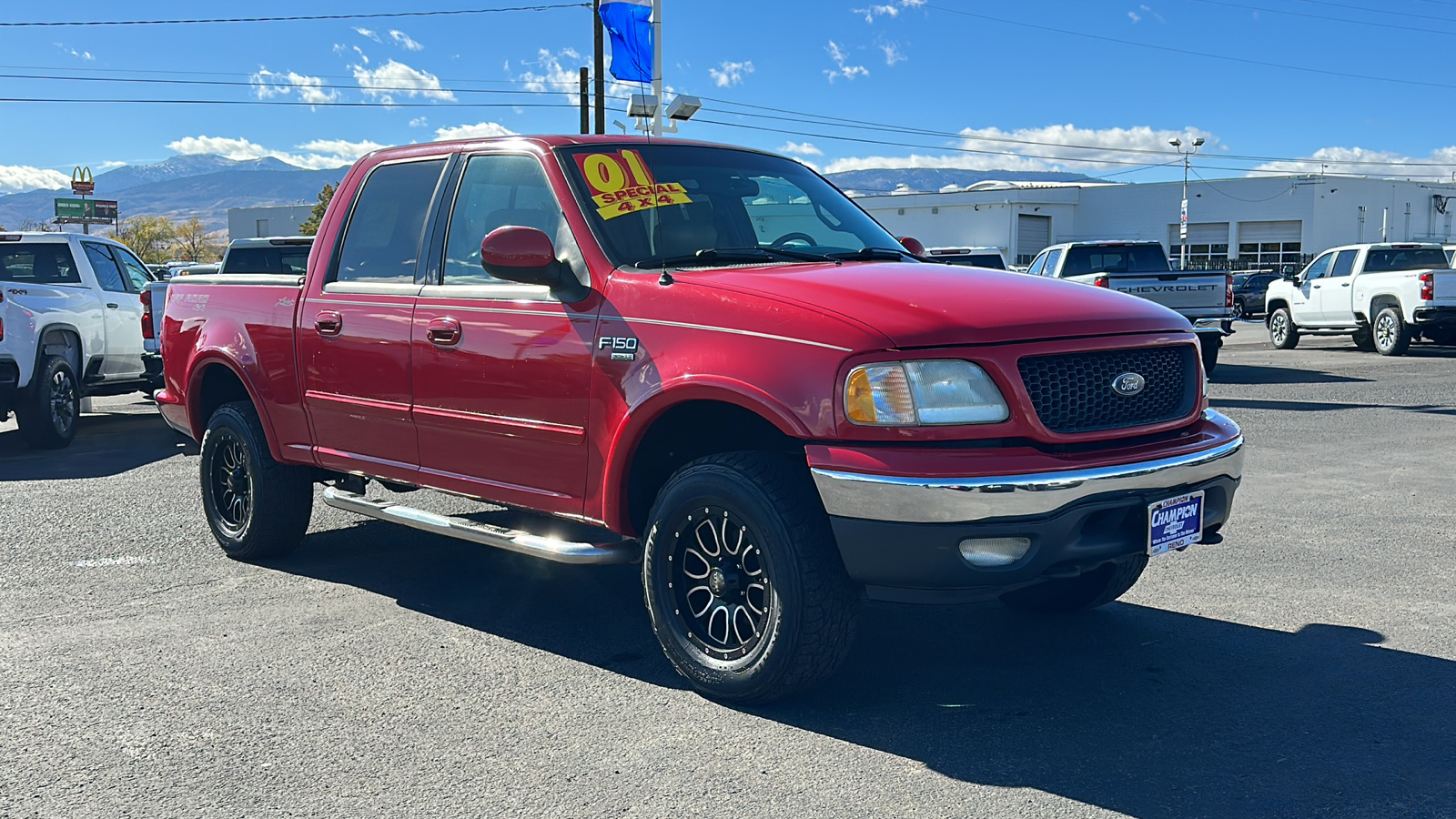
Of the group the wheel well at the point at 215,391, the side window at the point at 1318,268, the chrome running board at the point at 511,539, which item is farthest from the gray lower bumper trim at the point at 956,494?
the side window at the point at 1318,268

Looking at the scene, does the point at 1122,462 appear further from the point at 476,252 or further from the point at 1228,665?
the point at 476,252

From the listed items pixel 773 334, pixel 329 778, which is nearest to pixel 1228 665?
pixel 773 334

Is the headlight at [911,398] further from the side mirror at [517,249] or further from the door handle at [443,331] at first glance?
the door handle at [443,331]

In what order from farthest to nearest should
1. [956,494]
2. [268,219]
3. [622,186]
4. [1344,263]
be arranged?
[268,219] < [1344,263] < [622,186] < [956,494]

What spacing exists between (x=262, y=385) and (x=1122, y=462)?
4.03m

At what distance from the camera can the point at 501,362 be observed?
15.9 ft

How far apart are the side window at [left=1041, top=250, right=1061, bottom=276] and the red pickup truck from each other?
13.6 meters

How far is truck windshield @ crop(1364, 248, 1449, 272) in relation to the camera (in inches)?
838

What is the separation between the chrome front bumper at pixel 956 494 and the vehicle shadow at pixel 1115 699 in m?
0.71

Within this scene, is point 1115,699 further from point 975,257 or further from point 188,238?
point 188,238

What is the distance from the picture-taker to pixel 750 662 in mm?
4121

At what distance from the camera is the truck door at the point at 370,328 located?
17.6 ft

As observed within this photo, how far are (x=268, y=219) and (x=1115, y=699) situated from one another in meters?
108

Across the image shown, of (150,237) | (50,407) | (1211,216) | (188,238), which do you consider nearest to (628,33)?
(50,407)
